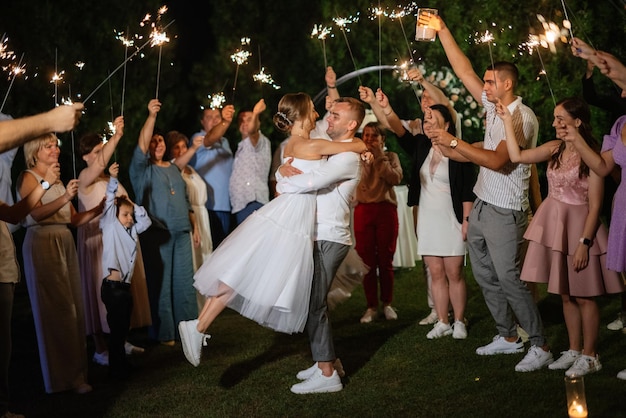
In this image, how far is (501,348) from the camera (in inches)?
269

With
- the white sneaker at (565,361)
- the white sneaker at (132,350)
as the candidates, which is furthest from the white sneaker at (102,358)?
the white sneaker at (565,361)

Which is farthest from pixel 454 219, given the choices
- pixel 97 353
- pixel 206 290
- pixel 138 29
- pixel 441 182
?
pixel 138 29

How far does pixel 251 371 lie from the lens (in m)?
6.73

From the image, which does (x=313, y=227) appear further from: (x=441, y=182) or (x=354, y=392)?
(x=441, y=182)

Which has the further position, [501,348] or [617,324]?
[617,324]

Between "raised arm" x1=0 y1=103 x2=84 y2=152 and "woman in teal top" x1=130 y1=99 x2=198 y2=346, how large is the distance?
408cm

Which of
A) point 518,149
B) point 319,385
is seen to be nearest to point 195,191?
point 319,385

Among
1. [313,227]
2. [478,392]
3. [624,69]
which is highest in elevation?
[624,69]

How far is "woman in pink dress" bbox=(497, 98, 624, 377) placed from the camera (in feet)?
19.5

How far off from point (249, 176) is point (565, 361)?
4643 millimetres

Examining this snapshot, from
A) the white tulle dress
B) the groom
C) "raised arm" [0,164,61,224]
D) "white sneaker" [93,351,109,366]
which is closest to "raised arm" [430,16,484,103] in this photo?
the groom

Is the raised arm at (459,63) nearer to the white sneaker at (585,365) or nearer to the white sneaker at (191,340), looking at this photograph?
the white sneaker at (585,365)

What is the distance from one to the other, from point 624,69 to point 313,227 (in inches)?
91.3

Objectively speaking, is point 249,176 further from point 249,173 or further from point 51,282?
point 51,282
